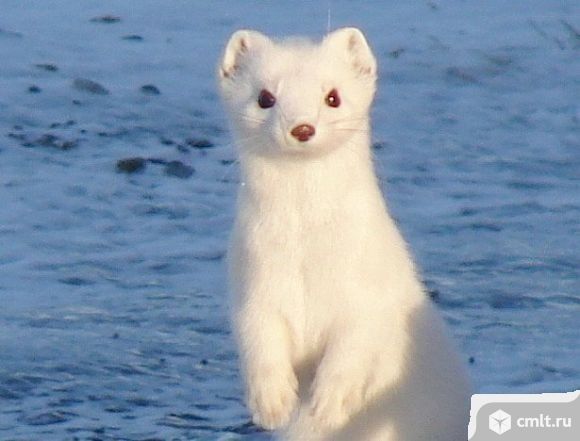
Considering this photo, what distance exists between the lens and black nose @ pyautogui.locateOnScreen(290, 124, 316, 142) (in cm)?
591

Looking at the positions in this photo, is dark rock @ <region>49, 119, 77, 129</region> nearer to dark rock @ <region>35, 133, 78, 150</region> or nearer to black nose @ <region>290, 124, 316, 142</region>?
dark rock @ <region>35, 133, 78, 150</region>

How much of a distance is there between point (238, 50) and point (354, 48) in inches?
14.3

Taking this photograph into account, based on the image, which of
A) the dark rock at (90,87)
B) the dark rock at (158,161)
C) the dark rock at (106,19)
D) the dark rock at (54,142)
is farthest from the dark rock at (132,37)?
the dark rock at (158,161)

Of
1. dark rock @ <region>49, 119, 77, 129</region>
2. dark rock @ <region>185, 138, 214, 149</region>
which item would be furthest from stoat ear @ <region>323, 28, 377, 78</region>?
dark rock @ <region>49, 119, 77, 129</region>

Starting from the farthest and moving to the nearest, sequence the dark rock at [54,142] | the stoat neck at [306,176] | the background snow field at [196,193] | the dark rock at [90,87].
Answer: the dark rock at [90,87] < the dark rock at [54,142] < the background snow field at [196,193] < the stoat neck at [306,176]

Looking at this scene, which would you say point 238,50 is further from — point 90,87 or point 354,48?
point 90,87

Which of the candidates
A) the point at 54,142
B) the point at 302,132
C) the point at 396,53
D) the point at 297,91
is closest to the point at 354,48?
the point at 297,91

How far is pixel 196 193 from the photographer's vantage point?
9.95 meters

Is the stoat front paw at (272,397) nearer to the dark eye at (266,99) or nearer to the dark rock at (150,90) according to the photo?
the dark eye at (266,99)

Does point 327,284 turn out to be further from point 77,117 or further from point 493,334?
point 77,117

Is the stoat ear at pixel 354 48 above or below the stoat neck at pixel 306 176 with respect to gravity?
above

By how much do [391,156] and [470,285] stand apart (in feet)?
7.07

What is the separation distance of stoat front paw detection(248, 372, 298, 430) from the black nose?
0.76 m

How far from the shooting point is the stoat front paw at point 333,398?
20.3 feet
